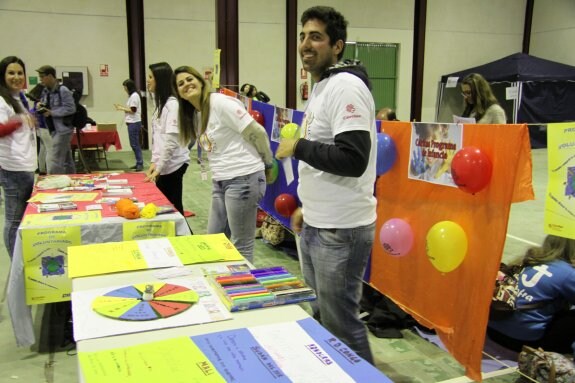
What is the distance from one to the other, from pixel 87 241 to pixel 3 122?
1070mm

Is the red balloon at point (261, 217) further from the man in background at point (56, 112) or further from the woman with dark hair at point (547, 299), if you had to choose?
the woman with dark hair at point (547, 299)

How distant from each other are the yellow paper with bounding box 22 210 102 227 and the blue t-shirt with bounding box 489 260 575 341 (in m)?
2.07

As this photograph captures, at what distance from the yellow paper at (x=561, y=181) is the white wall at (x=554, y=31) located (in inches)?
471

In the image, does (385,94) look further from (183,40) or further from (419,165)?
(419,165)

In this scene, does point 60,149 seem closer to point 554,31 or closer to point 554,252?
point 554,252

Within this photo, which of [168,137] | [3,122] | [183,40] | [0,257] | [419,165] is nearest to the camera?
[419,165]

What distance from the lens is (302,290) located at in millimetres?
1356

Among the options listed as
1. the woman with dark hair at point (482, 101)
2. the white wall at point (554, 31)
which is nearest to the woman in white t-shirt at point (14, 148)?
the woman with dark hair at point (482, 101)

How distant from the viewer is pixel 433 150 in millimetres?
2576

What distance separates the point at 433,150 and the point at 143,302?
5.77 feet

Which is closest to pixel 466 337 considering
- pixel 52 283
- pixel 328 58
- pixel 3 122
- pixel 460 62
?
pixel 328 58

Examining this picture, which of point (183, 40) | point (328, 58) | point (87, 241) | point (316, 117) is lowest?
point (87, 241)

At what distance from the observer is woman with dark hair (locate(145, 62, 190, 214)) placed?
3357 millimetres

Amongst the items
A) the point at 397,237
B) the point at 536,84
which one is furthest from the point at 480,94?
the point at 536,84
